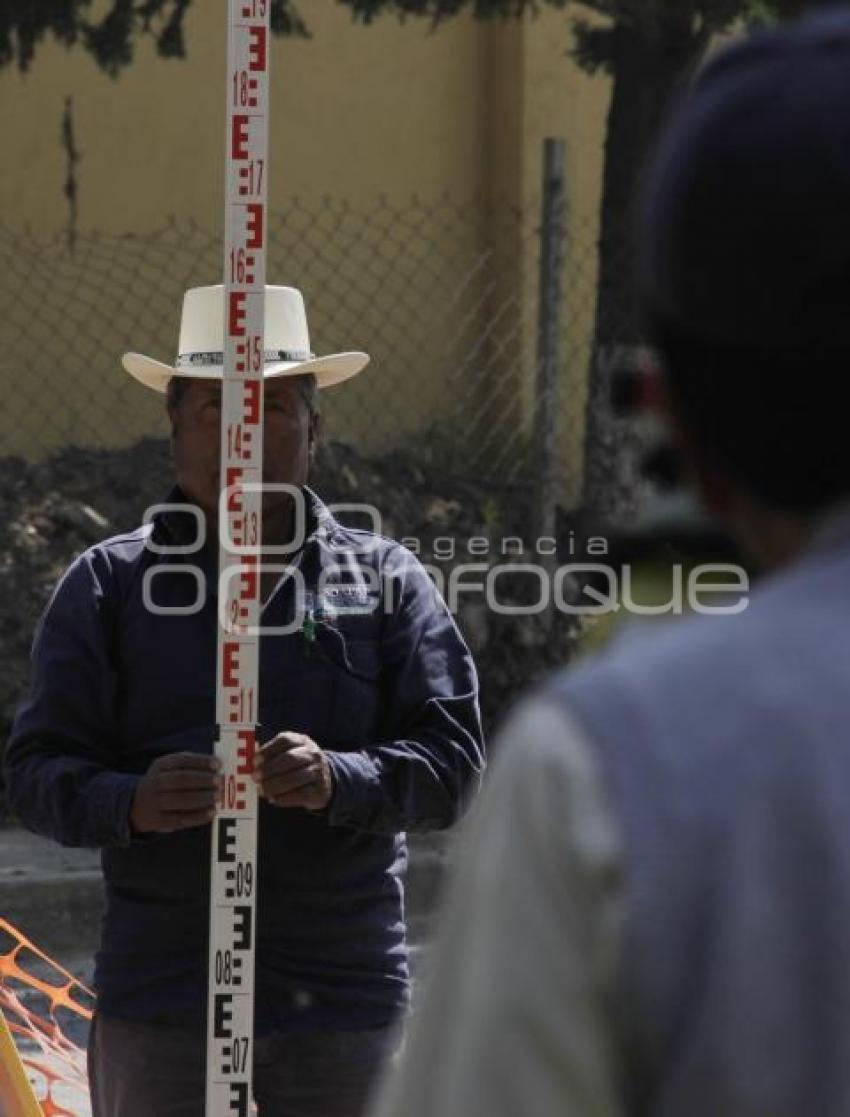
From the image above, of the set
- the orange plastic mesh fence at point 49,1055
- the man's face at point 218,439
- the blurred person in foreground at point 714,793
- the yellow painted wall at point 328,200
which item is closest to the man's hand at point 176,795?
the man's face at point 218,439

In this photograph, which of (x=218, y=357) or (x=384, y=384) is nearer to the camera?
(x=218, y=357)

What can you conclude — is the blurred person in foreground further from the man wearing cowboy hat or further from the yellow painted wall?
the yellow painted wall

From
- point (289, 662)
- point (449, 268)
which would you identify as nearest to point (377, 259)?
point (449, 268)

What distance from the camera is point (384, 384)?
11141mm

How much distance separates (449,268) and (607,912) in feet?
34.4

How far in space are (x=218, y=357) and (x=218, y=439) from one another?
0.57ft

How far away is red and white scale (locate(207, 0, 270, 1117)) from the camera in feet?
11.9

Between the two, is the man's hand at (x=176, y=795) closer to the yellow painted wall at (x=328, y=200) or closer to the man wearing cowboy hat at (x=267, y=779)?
the man wearing cowboy hat at (x=267, y=779)

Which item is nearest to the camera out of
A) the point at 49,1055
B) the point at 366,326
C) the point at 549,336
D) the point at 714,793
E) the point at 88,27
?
the point at 714,793

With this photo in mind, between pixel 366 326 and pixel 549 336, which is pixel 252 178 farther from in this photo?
pixel 366 326

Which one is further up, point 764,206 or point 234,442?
point 764,206

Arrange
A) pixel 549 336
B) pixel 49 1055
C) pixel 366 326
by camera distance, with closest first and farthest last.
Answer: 1. pixel 49 1055
2. pixel 549 336
3. pixel 366 326

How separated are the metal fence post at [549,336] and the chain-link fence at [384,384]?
0.4 inches

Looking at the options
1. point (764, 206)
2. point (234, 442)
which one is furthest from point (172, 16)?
point (764, 206)
